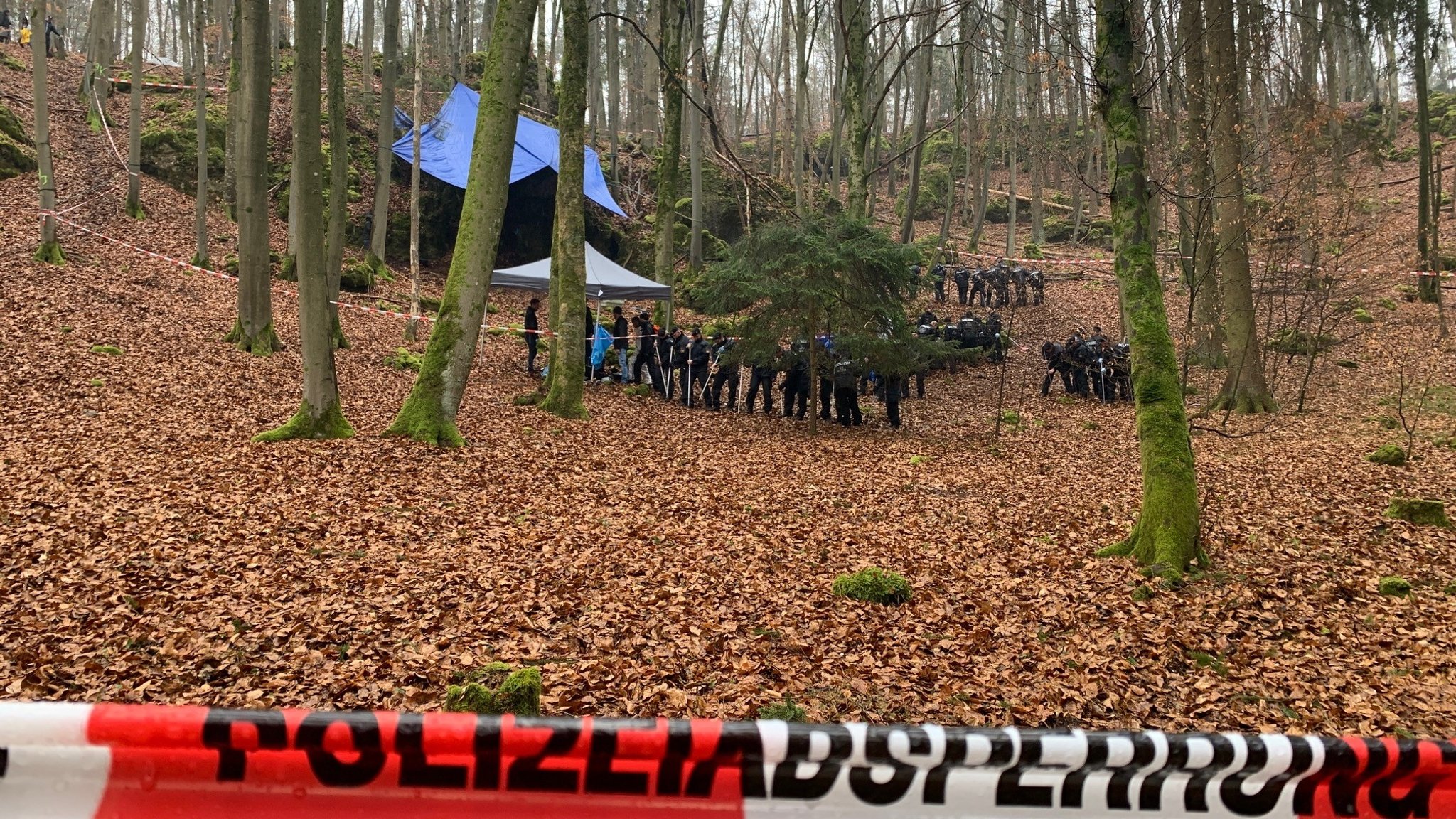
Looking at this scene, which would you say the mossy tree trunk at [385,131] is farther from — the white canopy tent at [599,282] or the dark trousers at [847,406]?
the dark trousers at [847,406]

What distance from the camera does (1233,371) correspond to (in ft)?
51.2

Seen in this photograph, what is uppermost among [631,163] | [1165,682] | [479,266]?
[631,163]

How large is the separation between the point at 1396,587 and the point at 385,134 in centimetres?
1976

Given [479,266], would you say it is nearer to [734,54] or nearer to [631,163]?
[631,163]

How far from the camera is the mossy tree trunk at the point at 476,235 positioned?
9898 mm

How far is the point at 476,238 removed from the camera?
32.7ft

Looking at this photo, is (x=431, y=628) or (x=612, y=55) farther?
(x=612, y=55)

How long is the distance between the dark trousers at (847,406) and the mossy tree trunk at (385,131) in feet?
37.8

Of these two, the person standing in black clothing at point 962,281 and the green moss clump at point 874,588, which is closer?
the green moss clump at point 874,588

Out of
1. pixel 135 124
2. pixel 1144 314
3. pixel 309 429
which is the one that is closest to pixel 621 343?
pixel 309 429

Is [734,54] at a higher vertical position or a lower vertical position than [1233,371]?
higher

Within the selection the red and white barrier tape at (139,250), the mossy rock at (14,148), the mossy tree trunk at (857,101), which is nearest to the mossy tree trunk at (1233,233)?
the mossy tree trunk at (857,101)

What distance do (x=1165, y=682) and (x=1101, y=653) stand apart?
1.41 ft

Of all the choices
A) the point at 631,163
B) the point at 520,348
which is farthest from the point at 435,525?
the point at 631,163
